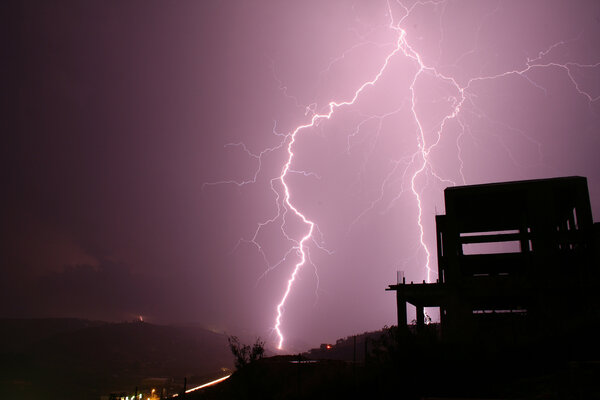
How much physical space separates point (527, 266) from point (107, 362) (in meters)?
130

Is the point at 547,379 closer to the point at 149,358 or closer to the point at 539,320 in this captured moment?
the point at 539,320

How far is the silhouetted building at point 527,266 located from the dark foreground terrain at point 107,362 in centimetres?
3359

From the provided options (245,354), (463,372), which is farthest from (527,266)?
(245,354)

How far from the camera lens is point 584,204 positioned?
14.8 metres

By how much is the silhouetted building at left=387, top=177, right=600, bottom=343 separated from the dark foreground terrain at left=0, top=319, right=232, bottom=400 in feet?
110

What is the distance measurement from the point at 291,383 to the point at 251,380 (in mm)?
4559

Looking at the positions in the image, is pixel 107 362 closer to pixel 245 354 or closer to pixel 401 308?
pixel 245 354

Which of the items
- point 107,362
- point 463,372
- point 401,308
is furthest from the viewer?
point 107,362

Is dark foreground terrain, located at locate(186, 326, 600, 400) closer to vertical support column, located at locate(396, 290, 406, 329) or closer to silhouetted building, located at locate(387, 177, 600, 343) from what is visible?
silhouetted building, located at locate(387, 177, 600, 343)

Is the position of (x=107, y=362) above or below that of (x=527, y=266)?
below

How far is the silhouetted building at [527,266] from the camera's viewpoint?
1357 centimetres

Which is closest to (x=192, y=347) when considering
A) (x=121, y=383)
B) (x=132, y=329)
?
(x=132, y=329)

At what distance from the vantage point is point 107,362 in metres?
119

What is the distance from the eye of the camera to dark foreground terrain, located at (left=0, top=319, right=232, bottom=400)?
81.6 m
